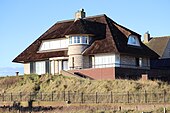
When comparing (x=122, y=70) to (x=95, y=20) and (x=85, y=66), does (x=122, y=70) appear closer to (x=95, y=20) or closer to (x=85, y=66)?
(x=85, y=66)

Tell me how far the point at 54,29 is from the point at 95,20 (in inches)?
261

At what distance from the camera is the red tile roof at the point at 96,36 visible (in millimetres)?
55000

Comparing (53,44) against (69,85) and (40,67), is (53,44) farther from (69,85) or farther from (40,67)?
(69,85)

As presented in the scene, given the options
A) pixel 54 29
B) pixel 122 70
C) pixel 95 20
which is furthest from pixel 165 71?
pixel 54 29

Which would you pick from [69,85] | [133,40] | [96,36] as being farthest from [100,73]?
[133,40]

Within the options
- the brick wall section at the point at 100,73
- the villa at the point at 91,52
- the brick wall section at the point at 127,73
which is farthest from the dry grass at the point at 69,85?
the brick wall section at the point at 127,73

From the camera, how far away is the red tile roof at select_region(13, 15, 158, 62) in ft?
180

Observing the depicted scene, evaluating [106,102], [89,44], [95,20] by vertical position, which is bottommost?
[106,102]

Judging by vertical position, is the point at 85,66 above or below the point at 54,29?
below

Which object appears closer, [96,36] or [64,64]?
[96,36]

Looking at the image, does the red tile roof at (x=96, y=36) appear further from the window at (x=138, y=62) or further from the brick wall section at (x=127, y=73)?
the brick wall section at (x=127, y=73)

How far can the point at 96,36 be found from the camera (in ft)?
189

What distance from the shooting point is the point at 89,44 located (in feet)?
186

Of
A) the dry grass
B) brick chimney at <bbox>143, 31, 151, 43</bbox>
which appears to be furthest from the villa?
brick chimney at <bbox>143, 31, 151, 43</bbox>
